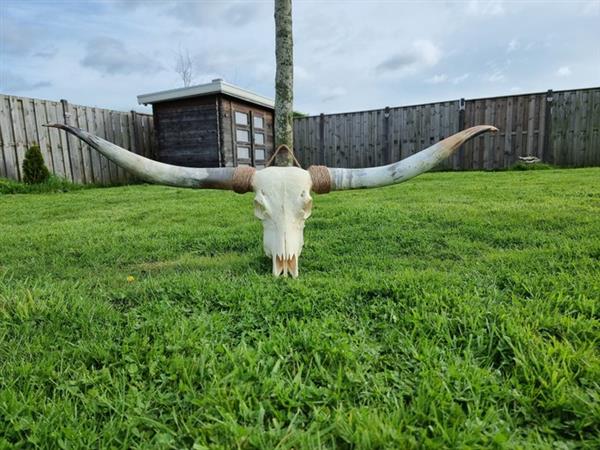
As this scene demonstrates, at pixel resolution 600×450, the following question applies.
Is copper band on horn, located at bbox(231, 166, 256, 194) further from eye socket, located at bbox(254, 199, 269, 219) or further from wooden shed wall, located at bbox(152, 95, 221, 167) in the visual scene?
wooden shed wall, located at bbox(152, 95, 221, 167)

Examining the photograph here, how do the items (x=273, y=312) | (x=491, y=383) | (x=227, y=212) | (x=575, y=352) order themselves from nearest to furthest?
(x=491, y=383) → (x=575, y=352) → (x=273, y=312) → (x=227, y=212)

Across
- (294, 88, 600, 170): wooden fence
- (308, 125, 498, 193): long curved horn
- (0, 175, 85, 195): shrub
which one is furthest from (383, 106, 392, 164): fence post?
(308, 125, 498, 193): long curved horn

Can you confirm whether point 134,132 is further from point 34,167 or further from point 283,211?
point 283,211

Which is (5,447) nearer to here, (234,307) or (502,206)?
(234,307)

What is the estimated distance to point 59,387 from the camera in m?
1.31

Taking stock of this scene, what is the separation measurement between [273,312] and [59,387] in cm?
93

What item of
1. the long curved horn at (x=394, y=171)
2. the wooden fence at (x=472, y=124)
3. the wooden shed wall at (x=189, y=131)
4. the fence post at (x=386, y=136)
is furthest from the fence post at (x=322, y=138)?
the long curved horn at (x=394, y=171)

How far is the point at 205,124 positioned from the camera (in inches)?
454

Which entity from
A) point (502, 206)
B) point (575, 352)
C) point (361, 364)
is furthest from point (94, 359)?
point (502, 206)

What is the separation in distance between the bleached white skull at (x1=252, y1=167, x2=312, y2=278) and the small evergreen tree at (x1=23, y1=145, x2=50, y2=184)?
8908mm

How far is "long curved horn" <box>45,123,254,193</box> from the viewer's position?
2283 millimetres

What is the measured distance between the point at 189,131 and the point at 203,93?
51.8 inches

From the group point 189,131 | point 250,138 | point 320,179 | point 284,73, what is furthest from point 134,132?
point 320,179

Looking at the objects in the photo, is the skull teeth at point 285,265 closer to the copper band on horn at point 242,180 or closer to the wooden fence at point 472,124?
the copper band on horn at point 242,180
